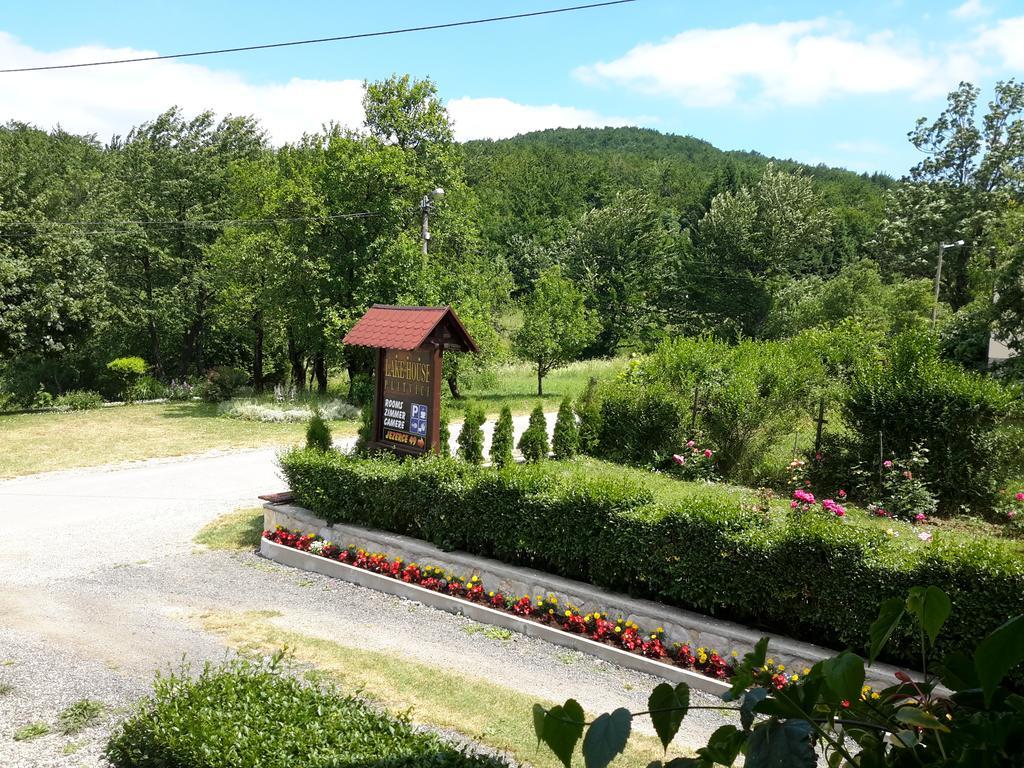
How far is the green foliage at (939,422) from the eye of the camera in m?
11.7

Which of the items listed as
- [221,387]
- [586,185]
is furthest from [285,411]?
[586,185]

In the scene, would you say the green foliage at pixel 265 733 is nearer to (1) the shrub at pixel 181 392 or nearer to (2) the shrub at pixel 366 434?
(2) the shrub at pixel 366 434

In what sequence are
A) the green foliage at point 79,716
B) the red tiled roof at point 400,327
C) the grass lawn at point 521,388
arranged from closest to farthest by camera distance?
1. the green foliage at point 79,716
2. the red tiled roof at point 400,327
3. the grass lawn at point 521,388

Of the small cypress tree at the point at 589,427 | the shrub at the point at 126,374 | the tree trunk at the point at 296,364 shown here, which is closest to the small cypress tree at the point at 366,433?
the small cypress tree at the point at 589,427

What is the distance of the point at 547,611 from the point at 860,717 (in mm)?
7141

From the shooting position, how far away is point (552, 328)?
1026 inches

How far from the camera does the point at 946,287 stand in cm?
3353

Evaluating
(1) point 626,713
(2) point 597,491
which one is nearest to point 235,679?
(2) point 597,491

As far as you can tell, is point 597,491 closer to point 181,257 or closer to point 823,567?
point 823,567

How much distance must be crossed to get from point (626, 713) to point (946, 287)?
125 ft

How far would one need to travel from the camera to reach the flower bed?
273 inches

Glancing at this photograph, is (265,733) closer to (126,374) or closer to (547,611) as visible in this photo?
(547,611)

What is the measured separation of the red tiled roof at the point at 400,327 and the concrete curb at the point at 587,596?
2.55 m

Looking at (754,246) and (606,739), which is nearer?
(606,739)
